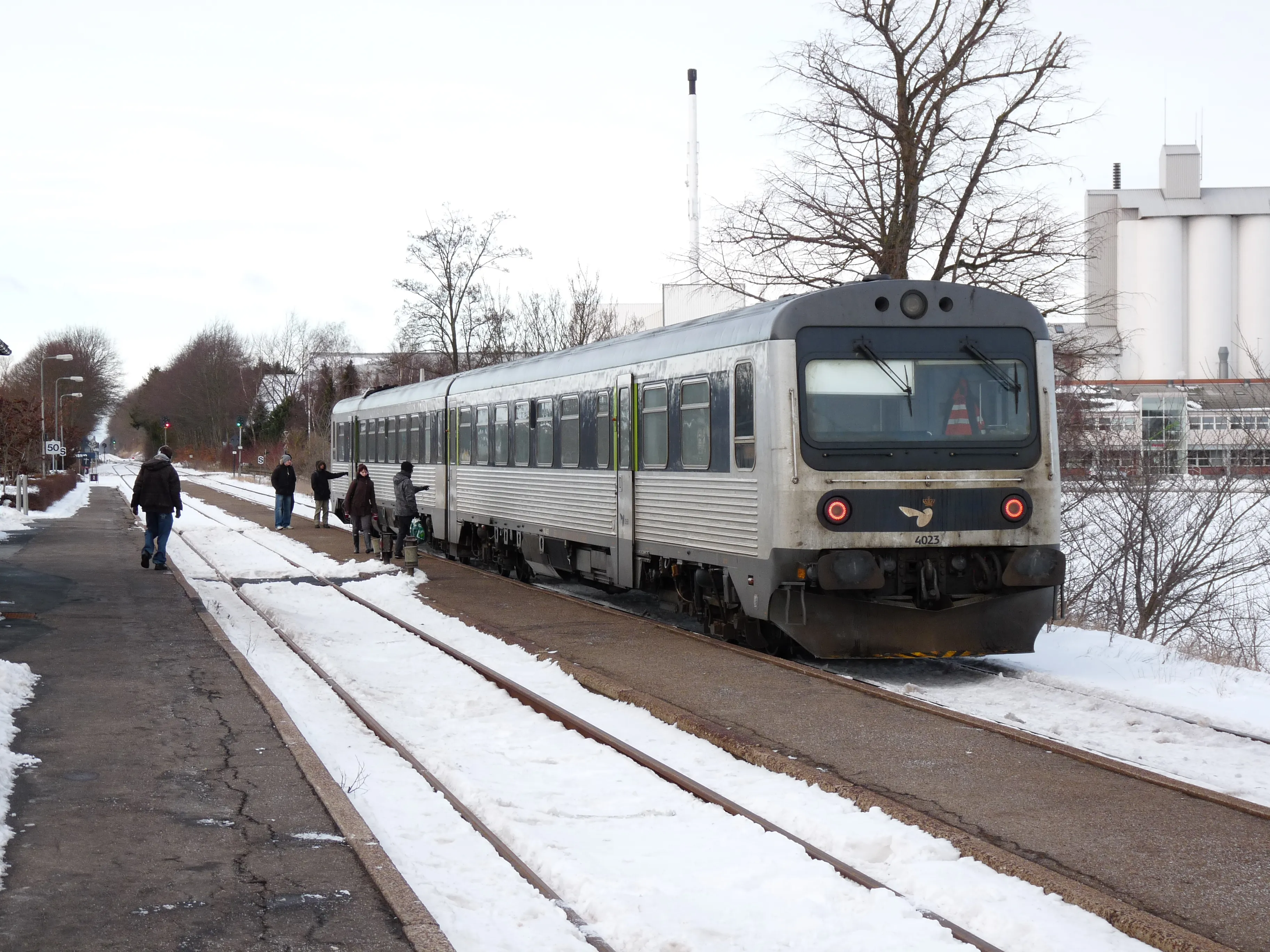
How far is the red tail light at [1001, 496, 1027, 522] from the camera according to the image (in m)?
11.2

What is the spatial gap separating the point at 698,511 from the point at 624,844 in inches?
250

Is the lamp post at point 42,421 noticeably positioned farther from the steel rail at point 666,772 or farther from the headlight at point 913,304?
the headlight at point 913,304

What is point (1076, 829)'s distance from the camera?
643 centimetres

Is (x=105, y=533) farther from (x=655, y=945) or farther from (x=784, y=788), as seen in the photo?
(x=655, y=945)

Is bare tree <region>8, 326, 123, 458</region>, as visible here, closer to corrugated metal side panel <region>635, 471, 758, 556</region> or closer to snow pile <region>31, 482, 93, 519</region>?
snow pile <region>31, 482, 93, 519</region>

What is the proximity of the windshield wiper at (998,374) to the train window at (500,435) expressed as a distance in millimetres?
8806

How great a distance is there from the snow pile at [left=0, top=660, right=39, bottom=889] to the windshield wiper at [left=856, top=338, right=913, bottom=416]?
6.61m

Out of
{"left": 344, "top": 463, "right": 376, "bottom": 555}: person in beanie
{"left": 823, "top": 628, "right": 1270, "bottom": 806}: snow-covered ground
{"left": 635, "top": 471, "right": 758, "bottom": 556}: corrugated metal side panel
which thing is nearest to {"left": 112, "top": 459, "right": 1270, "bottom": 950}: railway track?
{"left": 823, "top": 628, "right": 1270, "bottom": 806}: snow-covered ground

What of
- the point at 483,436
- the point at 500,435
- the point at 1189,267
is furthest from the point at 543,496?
the point at 1189,267

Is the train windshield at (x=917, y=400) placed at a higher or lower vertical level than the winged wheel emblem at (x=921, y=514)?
higher

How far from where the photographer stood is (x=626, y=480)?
1442 cm

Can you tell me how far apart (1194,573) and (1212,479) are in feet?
4.70

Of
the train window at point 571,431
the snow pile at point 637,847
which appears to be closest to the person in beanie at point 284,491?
the train window at point 571,431

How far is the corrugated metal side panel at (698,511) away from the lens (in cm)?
1155
